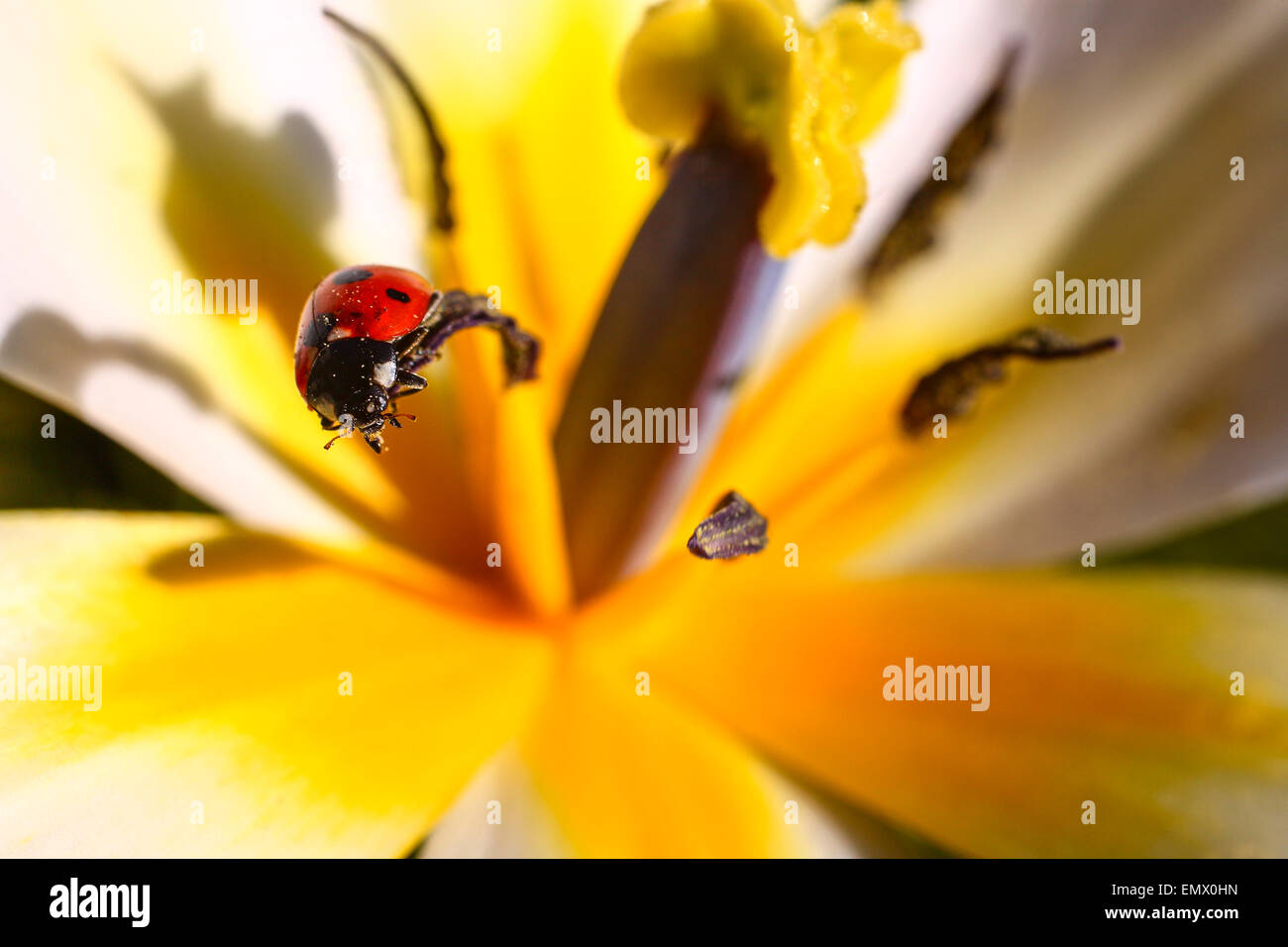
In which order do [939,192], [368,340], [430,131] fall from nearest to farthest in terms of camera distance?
[368,340] → [430,131] → [939,192]

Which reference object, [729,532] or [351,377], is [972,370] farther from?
[351,377]

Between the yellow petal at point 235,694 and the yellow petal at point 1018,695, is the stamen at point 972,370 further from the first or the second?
the yellow petal at point 235,694

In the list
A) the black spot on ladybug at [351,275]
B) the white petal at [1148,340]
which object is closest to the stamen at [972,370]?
the white petal at [1148,340]

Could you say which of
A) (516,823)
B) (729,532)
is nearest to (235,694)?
(516,823)

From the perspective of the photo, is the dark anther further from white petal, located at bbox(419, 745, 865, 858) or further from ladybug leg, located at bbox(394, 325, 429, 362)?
white petal, located at bbox(419, 745, 865, 858)

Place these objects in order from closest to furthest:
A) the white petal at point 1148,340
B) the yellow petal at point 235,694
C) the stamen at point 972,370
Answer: the yellow petal at point 235,694 → the stamen at point 972,370 → the white petal at point 1148,340

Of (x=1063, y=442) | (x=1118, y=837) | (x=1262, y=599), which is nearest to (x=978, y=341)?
(x=1063, y=442)

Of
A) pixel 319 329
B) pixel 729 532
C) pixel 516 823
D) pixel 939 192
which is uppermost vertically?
pixel 939 192

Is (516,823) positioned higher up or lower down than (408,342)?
lower down

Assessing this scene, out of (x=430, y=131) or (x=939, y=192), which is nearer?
(x=430, y=131)
